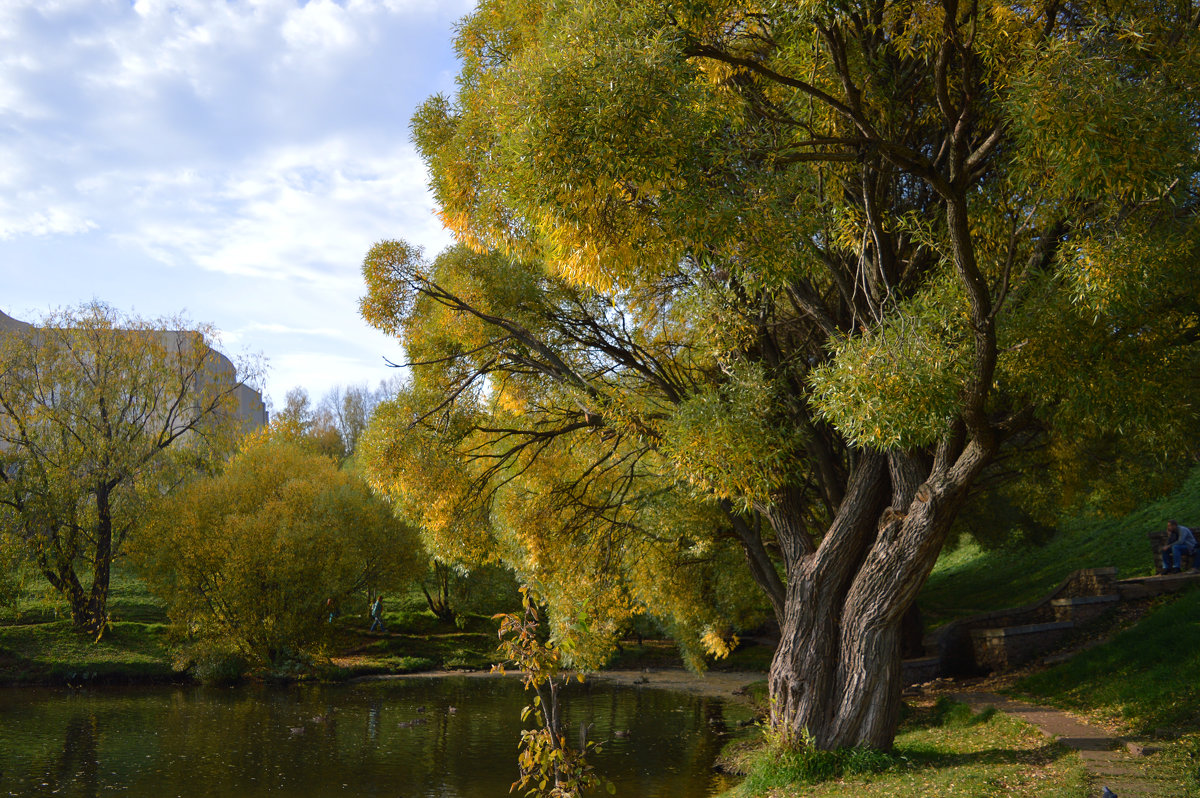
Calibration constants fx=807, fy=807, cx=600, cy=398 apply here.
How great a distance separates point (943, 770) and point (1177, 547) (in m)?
12.0

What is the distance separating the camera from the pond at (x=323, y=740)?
1362cm

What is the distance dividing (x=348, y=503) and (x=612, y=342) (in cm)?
→ 1959

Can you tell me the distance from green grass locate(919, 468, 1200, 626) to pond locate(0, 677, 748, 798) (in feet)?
35.7

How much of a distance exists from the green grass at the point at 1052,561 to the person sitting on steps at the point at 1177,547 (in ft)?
11.2

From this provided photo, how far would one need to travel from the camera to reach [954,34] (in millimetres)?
6148

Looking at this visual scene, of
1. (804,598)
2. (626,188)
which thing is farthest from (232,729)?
(626,188)

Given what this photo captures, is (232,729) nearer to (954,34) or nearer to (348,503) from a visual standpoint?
(348,503)

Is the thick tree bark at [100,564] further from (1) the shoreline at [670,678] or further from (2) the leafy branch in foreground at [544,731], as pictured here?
(2) the leafy branch in foreground at [544,731]

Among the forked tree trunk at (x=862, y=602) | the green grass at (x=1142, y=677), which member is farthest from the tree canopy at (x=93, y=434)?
the green grass at (x=1142, y=677)

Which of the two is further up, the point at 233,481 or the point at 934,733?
the point at 233,481

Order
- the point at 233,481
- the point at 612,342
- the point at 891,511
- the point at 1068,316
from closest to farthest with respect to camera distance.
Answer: the point at 1068,316, the point at 891,511, the point at 612,342, the point at 233,481

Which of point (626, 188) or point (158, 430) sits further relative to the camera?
point (158, 430)

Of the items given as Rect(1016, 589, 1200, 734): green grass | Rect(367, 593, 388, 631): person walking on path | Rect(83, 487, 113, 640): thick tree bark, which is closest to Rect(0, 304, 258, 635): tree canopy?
Answer: Rect(83, 487, 113, 640): thick tree bark

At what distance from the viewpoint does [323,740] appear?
683 inches
